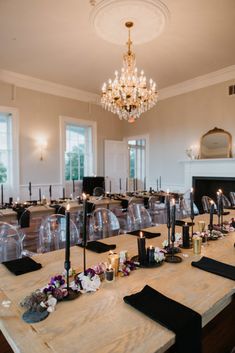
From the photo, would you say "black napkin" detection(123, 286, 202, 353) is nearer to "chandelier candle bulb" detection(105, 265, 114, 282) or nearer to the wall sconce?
"chandelier candle bulb" detection(105, 265, 114, 282)

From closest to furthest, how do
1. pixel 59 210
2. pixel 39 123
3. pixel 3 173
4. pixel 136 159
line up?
pixel 59 210, pixel 3 173, pixel 39 123, pixel 136 159

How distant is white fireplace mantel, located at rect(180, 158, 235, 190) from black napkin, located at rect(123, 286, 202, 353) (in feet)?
→ 16.7

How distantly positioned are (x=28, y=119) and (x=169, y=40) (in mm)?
3839

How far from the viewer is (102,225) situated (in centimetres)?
263

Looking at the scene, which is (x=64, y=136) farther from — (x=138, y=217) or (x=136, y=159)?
(x=138, y=217)

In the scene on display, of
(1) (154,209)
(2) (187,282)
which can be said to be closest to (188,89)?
(1) (154,209)

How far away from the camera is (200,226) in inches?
84.4

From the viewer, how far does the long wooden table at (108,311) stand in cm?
79

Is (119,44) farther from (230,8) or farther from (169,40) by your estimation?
(230,8)

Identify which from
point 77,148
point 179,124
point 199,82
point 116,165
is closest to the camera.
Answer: point 199,82

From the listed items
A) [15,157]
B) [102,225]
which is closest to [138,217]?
[102,225]

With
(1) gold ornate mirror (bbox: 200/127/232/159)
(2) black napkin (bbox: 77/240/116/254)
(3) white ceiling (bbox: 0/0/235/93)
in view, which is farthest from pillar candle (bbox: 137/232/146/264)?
(1) gold ornate mirror (bbox: 200/127/232/159)

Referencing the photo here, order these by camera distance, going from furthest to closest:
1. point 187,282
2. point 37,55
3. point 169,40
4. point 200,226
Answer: point 37,55
point 169,40
point 200,226
point 187,282

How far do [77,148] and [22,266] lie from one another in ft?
20.1
